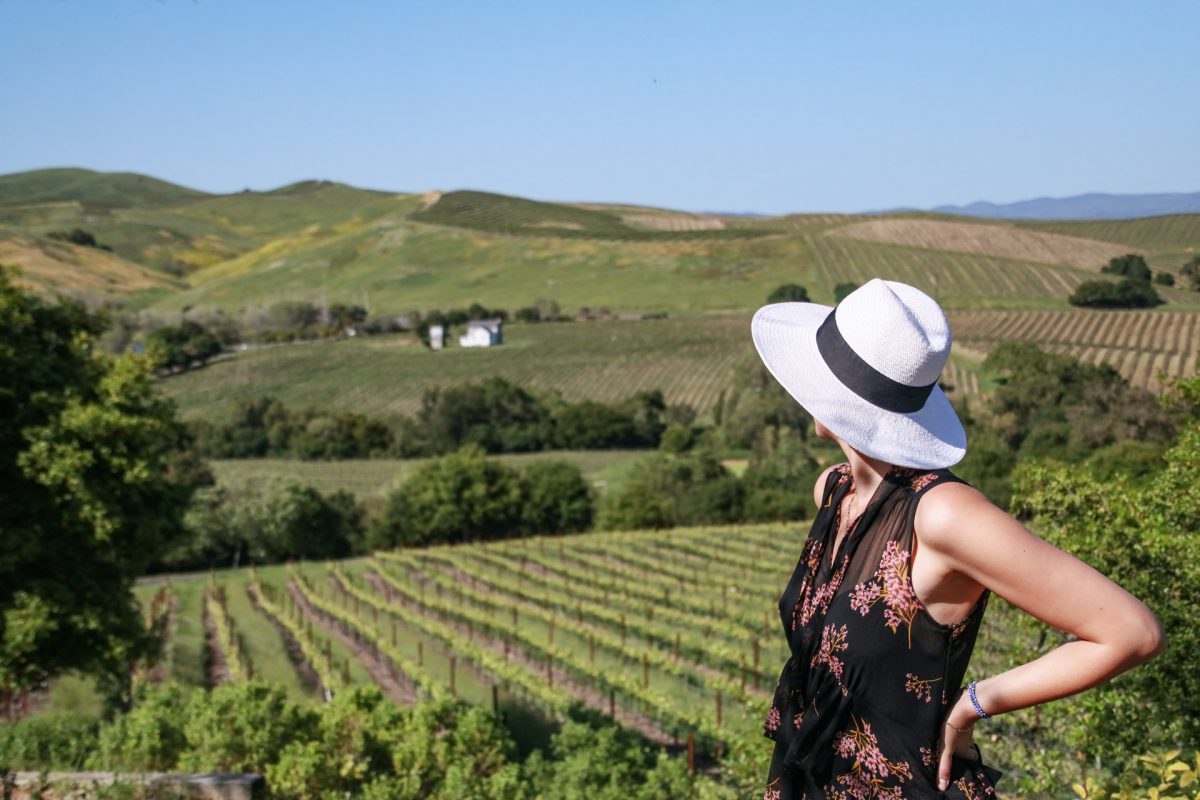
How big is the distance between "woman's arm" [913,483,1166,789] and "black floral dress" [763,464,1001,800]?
115 mm

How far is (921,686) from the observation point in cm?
203

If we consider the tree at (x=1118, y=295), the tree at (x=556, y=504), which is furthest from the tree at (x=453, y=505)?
the tree at (x=1118, y=295)

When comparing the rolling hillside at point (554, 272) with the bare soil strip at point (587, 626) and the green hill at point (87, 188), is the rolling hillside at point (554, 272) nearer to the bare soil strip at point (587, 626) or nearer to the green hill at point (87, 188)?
the green hill at point (87, 188)

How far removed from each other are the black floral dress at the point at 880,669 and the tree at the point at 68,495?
11152 millimetres

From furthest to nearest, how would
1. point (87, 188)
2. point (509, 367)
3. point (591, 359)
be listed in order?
point (87, 188), point (591, 359), point (509, 367)

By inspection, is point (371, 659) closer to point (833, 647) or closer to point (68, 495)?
point (68, 495)

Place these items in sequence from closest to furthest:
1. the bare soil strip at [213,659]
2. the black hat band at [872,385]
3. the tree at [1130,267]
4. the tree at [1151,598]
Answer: the black hat band at [872,385], the tree at [1151,598], the bare soil strip at [213,659], the tree at [1130,267]

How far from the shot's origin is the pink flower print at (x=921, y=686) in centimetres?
202

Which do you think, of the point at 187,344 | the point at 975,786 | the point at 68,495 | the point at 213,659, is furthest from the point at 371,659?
the point at 187,344

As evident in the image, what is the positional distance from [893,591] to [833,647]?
8.1 inches

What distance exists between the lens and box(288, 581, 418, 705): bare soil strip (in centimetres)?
1905

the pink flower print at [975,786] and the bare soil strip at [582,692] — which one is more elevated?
the pink flower print at [975,786]

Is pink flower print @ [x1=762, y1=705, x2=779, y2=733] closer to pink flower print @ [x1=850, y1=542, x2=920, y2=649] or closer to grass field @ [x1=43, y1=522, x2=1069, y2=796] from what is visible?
pink flower print @ [x1=850, y1=542, x2=920, y2=649]

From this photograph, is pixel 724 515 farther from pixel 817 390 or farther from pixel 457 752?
pixel 817 390
